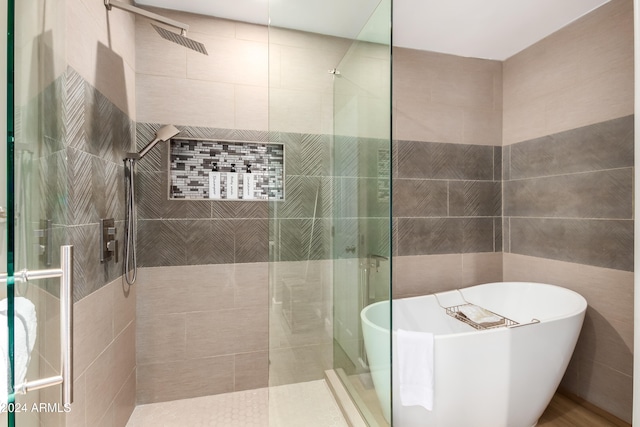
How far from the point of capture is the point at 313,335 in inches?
60.5

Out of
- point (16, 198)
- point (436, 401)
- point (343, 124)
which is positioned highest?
point (343, 124)

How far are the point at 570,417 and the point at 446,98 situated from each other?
8.13 feet

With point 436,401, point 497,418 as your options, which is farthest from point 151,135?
point 497,418

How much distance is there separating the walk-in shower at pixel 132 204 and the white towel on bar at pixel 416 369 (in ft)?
5.46

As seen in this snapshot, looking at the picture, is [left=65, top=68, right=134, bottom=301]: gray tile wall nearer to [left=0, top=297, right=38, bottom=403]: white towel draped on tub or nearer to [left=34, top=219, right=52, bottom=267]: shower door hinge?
[left=34, top=219, right=52, bottom=267]: shower door hinge

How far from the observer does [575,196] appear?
2.26 m

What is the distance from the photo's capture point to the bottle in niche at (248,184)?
227cm

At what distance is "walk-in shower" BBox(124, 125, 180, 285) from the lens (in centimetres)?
192

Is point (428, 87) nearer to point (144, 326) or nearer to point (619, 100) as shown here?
point (619, 100)

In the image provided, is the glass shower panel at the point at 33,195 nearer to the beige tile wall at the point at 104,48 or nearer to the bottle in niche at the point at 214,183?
the beige tile wall at the point at 104,48

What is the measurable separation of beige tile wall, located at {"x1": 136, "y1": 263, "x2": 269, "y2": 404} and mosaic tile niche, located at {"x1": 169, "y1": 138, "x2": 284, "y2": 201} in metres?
0.53

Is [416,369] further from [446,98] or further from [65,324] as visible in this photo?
[446,98]

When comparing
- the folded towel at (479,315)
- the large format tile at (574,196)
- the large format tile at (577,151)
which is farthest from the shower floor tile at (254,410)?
the large format tile at (577,151)

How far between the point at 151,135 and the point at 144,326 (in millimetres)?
1305
